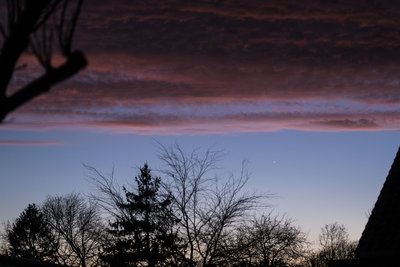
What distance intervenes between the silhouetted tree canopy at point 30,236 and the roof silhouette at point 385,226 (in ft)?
141

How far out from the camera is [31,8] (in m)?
2.67

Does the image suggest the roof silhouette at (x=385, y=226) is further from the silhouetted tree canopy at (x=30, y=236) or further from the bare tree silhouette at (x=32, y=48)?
the silhouetted tree canopy at (x=30, y=236)

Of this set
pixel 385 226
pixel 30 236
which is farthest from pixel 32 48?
pixel 30 236

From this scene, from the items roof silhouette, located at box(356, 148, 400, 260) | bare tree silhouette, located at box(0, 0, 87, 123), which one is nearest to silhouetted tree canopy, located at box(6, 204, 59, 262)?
roof silhouette, located at box(356, 148, 400, 260)

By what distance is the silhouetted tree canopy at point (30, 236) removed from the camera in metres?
48.4

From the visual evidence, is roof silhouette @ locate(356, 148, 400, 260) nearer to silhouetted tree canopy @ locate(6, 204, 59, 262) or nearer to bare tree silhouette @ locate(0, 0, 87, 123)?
bare tree silhouette @ locate(0, 0, 87, 123)

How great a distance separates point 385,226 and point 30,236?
4896 centimetres

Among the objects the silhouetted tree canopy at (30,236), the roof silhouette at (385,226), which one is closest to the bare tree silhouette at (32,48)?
the roof silhouette at (385,226)

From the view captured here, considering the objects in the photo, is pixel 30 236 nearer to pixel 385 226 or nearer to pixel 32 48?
pixel 385 226

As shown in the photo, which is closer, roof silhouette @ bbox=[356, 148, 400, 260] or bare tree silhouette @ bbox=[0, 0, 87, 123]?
bare tree silhouette @ bbox=[0, 0, 87, 123]

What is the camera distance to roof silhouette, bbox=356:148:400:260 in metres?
9.25

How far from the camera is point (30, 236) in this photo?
50.9 metres

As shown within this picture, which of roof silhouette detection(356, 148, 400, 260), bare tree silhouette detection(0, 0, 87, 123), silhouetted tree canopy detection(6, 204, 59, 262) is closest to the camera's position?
bare tree silhouette detection(0, 0, 87, 123)

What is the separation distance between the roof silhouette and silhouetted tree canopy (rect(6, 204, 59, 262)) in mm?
42978
